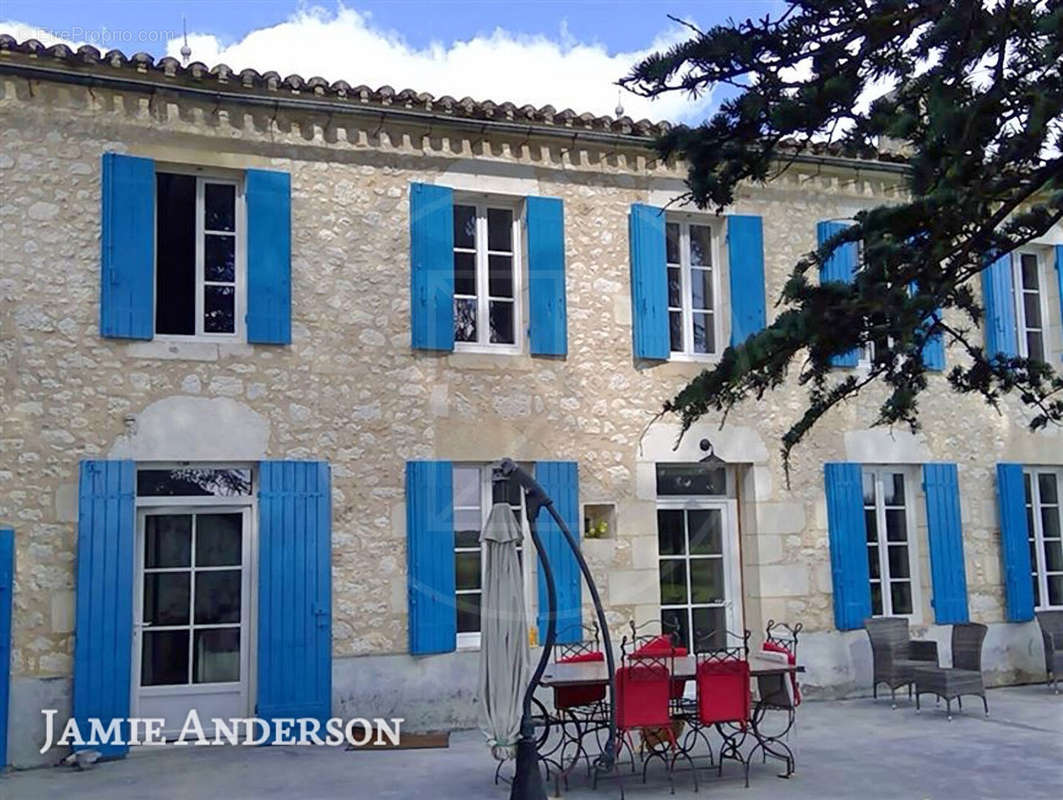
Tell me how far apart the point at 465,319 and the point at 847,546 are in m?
3.89

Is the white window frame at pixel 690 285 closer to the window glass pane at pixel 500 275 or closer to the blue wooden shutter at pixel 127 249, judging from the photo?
the window glass pane at pixel 500 275

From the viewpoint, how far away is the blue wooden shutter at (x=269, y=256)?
8031 mm

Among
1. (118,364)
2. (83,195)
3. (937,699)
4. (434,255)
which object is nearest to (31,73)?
(83,195)

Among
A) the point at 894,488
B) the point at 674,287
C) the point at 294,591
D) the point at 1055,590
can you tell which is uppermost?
the point at 674,287

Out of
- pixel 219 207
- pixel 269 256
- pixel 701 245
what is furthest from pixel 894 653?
pixel 219 207

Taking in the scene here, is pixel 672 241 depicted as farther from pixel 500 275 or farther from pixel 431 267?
pixel 431 267

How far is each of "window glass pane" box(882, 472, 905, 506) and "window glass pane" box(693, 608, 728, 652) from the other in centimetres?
200

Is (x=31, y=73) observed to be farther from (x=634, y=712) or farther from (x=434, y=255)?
(x=634, y=712)

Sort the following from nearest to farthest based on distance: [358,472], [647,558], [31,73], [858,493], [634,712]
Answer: [634,712], [31,73], [358,472], [647,558], [858,493]

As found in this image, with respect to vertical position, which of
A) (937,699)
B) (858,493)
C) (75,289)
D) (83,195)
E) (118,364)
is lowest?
(937,699)

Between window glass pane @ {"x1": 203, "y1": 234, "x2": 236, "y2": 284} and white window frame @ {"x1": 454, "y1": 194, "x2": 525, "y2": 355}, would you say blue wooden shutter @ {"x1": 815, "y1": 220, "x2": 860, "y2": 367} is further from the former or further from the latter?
window glass pane @ {"x1": 203, "y1": 234, "x2": 236, "y2": 284}

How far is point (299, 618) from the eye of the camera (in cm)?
787

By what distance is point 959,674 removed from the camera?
848 centimetres

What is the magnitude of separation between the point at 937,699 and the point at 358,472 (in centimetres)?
516
